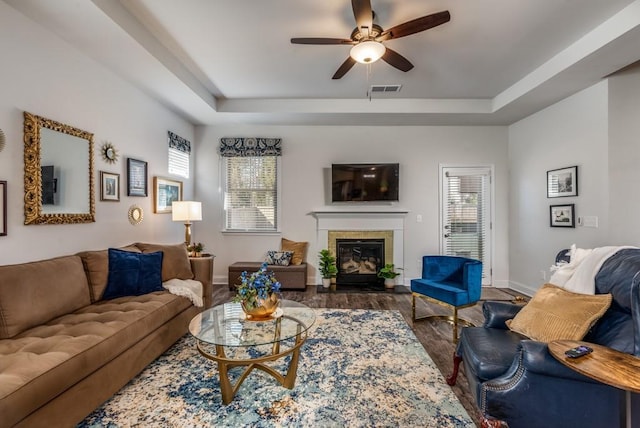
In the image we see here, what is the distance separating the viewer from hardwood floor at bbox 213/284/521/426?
94.5 inches

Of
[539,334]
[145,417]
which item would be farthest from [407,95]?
[145,417]

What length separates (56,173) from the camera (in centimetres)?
266

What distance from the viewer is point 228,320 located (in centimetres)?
237

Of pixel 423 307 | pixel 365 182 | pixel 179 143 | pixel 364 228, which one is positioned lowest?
pixel 423 307

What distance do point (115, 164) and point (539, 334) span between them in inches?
163

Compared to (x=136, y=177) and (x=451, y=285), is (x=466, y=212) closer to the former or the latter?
(x=451, y=285)

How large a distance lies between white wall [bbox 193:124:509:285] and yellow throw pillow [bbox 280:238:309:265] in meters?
0.11

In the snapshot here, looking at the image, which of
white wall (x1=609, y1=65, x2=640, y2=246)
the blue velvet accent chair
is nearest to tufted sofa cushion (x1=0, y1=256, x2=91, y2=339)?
the blue velvet accent chair

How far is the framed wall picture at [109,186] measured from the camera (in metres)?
3.17

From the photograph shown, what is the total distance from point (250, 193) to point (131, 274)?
270cm

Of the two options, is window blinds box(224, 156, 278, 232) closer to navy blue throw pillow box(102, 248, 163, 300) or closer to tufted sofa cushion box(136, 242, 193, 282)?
tufted sofa cushion box(136, 242, 193, 282)

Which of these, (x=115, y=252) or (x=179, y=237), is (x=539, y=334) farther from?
(x=179, y=237)

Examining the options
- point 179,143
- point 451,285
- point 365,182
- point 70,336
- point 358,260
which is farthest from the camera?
point 358,260

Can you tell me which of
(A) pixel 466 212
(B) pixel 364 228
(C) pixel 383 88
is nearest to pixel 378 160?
(B) pixel 364 228
